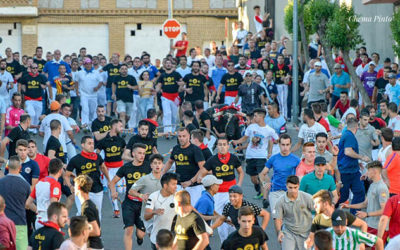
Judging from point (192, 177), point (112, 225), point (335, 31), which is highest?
point (335, 31)

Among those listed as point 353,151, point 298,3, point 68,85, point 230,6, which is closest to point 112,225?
point 353,151

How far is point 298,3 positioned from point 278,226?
1819 centimetres

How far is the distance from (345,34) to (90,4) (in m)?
25.3

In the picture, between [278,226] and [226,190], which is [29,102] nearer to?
[226,190]

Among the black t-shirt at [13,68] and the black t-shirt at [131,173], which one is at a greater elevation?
the black t-shirt at [13,68]

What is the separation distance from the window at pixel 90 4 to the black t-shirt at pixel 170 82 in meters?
23.1

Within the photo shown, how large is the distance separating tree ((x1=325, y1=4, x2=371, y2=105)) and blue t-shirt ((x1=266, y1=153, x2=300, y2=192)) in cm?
1048

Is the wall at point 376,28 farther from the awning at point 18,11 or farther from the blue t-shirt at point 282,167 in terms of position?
the awning at point 18,11

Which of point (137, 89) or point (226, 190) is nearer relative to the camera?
point (226, 190)

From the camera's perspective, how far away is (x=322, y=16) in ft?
84.0

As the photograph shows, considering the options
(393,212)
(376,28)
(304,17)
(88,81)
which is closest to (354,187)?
(393,212)

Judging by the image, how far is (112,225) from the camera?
15.8 metres

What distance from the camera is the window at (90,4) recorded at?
156 ft

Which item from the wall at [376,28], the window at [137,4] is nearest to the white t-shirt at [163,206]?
the wall at [376,28]
